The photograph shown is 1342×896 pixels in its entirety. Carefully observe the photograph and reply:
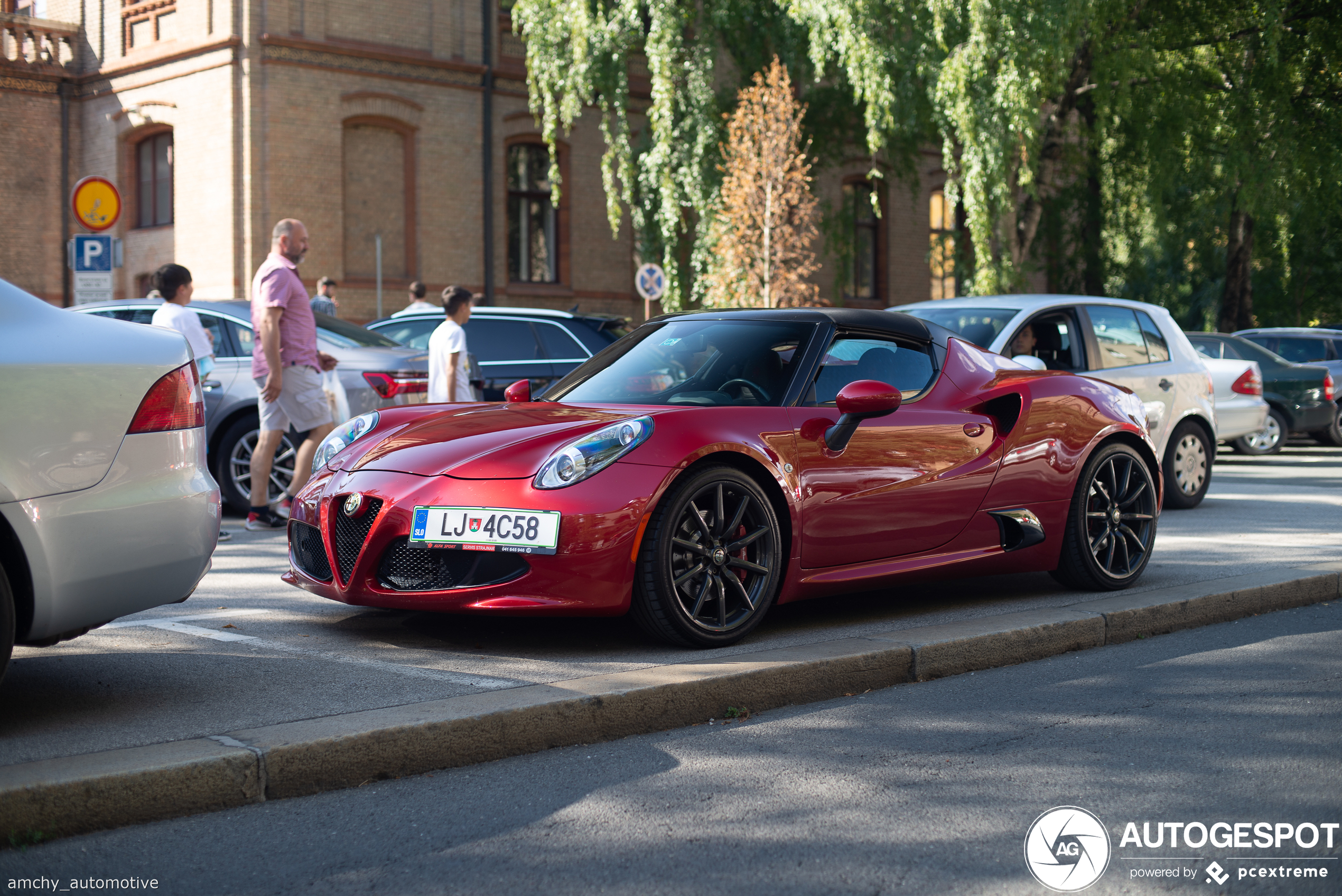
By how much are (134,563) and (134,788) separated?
0.87 metres

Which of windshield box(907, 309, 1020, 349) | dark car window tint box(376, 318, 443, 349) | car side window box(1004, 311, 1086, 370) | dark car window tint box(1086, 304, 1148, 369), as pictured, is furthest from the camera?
dark car window tint box(376, 318, 443, 349)

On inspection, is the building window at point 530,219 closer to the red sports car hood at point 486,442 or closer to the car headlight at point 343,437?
the car headlight at point 343,437

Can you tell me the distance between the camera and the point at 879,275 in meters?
33.9

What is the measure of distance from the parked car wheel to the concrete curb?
15.3 m

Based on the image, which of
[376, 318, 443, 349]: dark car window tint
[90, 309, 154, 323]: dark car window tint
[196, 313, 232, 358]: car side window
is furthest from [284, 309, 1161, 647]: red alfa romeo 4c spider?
[376, 318, 443, 349]: dark car window tint

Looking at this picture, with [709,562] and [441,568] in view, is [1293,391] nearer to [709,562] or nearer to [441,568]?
[709,562]

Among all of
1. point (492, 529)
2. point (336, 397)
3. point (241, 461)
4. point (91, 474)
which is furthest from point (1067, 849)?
point (241, 461)

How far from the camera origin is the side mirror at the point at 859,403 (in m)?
5.58

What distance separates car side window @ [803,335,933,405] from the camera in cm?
592

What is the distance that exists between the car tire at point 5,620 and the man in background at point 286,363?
5.17 metres

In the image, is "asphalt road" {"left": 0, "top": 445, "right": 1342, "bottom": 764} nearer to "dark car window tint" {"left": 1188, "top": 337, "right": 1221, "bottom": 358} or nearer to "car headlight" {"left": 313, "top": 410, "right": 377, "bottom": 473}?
"car headlight" {"left": 313, "top": 410, "right": 377, "bottom": 473}

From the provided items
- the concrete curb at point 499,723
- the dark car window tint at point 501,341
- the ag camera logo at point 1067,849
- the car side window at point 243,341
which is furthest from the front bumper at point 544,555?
the dark car window tint at point 501,341

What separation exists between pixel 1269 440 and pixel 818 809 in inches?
647

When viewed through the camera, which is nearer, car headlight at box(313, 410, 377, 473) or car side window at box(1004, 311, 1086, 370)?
car headlight at box(313, 410, 377, 473)
